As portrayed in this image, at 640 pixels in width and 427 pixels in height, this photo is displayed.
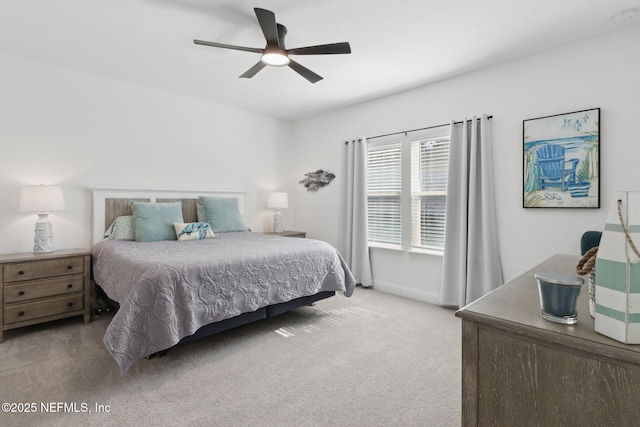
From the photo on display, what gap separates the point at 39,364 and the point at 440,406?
2.72m

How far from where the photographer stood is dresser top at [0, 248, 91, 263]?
2.78 meters

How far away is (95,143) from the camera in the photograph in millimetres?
3625

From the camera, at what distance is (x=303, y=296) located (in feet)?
9.96

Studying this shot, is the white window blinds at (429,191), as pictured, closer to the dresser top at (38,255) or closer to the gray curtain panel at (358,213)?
the gray curtain panel at (358,213)

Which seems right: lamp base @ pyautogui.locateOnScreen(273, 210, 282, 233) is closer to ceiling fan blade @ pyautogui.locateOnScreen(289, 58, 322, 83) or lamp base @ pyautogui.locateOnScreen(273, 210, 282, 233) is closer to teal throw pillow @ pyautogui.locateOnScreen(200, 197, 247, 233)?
teal throw pillow @ pyautogui.locateOnScreen(200, 197, 247, 233)

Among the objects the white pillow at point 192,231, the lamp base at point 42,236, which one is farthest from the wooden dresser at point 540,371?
the lamp base at point 42,236

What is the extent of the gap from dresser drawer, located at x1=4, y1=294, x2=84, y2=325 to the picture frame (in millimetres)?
4366

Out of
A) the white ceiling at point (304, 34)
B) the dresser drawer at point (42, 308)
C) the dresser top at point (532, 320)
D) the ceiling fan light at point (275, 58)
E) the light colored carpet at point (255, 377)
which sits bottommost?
the light colored carpet at point (255, 377)

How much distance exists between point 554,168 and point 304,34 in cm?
248

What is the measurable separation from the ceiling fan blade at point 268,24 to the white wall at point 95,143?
2.36 m

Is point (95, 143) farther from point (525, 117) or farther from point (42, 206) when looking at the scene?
point (525, 117)

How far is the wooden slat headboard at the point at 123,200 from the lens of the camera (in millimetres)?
3584

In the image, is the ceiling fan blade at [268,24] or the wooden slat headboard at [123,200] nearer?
the ceiling fan blade at [268,24]

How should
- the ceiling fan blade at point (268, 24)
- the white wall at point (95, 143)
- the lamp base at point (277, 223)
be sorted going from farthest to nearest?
the lamp base at point (277, 223), the white wall at point (95, 143), the ceiling fan blade at point (268, 24)
